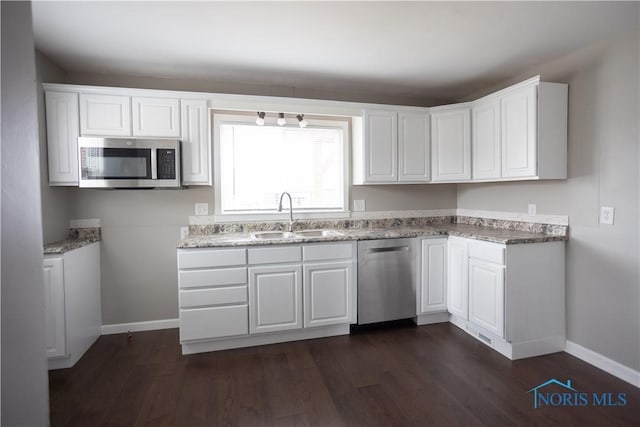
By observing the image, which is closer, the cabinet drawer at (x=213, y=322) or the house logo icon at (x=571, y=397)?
the house logo icon at (x=571, y=397)

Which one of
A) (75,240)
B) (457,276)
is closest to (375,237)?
(457,276)

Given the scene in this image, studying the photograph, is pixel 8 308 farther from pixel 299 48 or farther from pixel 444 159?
pixel 444 159

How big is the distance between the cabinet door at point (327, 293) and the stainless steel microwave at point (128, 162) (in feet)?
4.65

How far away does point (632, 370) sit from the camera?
2162mm

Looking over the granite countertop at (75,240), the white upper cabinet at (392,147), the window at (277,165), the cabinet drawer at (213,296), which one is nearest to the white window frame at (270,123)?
the window at (277,165)

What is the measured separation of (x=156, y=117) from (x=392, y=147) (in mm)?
2212

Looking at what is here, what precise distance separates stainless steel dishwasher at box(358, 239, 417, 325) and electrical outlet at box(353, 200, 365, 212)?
654mm

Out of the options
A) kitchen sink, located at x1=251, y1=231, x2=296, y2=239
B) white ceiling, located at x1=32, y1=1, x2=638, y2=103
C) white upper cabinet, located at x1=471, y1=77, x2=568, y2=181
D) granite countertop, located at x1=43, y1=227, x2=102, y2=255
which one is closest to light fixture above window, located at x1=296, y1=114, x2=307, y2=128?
white ceiling, located at x1=32, y1=1, x2=638, y2=103

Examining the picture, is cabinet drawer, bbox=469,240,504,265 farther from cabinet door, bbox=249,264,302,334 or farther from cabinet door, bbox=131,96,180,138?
cabinet door, bbox=131,96,180,138

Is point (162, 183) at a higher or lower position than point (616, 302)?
higher

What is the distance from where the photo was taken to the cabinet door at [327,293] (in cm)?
281

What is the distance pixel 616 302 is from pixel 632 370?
439mm

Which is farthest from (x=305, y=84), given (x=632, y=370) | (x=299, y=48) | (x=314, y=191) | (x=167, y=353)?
(x=632, y=370)

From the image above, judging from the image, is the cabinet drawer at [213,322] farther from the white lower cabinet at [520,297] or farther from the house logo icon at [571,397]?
the house logo icon at [571,397]
